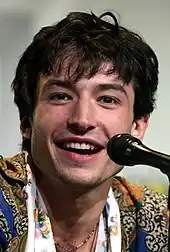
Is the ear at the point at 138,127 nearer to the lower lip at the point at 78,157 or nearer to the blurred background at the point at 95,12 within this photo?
the lower lip at the point at 78,157

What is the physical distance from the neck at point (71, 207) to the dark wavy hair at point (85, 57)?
6.7 inches

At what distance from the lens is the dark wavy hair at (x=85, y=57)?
1.13m

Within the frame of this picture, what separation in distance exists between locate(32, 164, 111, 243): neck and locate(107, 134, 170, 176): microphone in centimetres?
42

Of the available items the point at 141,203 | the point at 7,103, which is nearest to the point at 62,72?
the point at 141,203

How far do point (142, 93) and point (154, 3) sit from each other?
839 mm

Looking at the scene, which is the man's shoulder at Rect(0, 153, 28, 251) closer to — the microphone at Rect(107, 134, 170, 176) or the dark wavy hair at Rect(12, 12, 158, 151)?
the dark wavy hair at Rect(12, 12, 158, 151)

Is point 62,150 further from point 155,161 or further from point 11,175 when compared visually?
point 155,161

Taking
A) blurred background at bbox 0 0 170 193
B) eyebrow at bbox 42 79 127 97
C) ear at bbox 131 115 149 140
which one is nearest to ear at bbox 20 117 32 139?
eyebrow at bbox 42 79 127 97

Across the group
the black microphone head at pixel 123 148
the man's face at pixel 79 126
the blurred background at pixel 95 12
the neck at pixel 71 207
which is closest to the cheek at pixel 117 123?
the man's face at pixel 79 126

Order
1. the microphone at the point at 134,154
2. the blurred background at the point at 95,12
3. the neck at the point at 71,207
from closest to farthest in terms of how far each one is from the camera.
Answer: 1. the microphone at the point at 134,154
2. the neck at the point at 71,207
3. the blurred background at the point at 95,12

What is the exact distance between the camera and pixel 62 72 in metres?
1.12

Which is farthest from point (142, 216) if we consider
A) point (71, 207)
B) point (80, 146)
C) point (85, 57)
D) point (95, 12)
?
point (95, 12)

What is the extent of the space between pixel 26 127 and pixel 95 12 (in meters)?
0.80

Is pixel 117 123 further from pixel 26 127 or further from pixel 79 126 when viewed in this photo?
pixel 26 127
